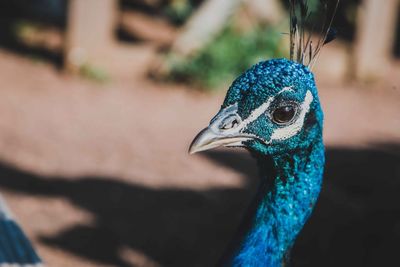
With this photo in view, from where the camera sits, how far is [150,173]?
4.14m

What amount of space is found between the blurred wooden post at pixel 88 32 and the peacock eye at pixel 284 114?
3.88m

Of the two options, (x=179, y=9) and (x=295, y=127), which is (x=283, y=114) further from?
(x=179, y=9)

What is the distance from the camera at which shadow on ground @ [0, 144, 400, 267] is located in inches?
126

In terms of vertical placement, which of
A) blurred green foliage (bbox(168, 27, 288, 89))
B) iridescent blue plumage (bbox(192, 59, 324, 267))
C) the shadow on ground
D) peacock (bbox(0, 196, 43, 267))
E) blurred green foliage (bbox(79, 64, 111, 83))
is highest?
iridescent blue plumage (bbox(192, 59, 324, 267))

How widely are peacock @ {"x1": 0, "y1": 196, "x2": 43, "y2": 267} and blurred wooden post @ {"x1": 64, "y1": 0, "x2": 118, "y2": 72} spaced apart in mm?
3091

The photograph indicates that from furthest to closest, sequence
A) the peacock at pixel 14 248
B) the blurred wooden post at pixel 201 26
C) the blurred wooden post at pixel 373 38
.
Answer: the blurred wooden post at pixel 373 38
the blurred wooden post at pixel 201 26
the peacock at pixel 14 248

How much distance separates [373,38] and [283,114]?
4.49 meters

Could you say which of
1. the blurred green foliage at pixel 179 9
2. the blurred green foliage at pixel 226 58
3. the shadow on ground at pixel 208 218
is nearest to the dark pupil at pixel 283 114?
the shadow on ground at pixel 208 218

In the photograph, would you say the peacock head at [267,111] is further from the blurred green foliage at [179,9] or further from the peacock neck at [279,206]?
the blurred green foliage at [179,9]

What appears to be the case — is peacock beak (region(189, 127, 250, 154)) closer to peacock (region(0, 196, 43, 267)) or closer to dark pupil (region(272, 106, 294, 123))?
dark pupil (region(272, 106, 294, 123))

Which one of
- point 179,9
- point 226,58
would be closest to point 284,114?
point 226,58

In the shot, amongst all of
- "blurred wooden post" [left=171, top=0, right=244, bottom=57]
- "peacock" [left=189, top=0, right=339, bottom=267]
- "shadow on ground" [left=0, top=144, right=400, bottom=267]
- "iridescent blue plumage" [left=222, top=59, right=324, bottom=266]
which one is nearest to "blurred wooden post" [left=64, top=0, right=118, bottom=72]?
"blurred wooden post" [left=171, top=0, right=244, bottom=57]

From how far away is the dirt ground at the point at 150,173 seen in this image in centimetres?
332

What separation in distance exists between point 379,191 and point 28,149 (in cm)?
218
